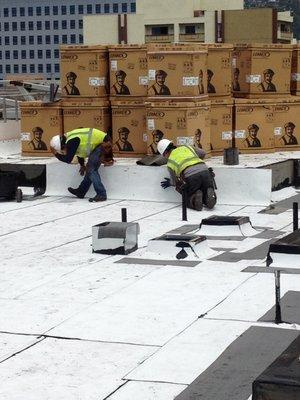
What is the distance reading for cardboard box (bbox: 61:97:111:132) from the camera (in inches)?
722

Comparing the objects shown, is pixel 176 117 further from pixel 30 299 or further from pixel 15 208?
pixel 30 299

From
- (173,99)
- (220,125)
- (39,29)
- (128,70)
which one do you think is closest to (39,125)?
(128,70)

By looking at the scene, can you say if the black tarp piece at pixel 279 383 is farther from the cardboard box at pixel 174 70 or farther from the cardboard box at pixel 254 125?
the cardboard box at pixel 254 125

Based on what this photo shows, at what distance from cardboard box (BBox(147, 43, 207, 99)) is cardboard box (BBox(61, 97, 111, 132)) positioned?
143 cm

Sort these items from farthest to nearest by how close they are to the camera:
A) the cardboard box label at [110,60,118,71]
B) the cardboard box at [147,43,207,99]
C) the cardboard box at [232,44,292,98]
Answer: the cardboard box at [232,44,292,98]
the cardboard box label at [110,60,118,71]
the cardboard box at [147,43,207,99]

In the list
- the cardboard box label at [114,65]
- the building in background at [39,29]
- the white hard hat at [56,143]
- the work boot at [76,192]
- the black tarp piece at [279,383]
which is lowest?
the work boot at [76,192]

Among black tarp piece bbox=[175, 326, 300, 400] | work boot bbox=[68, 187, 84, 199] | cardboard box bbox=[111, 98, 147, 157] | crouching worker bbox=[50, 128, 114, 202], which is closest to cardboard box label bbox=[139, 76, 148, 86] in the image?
cardboard box bbox=[111, 98, 147, 157]

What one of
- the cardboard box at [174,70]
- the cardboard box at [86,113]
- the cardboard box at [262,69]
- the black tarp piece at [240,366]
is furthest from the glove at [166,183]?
the black tarp piece at [240,366]

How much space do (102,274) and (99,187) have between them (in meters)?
6.00

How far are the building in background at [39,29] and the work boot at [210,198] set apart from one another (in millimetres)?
169192

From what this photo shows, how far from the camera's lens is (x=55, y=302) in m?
9.39

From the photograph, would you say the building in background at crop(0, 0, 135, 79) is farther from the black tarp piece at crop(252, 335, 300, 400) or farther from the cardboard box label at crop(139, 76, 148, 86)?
the black tarp piece at crop(252, 335, 300, 400)

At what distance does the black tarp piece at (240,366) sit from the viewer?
6.66 metres

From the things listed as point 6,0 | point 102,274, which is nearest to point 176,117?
point 102,274
